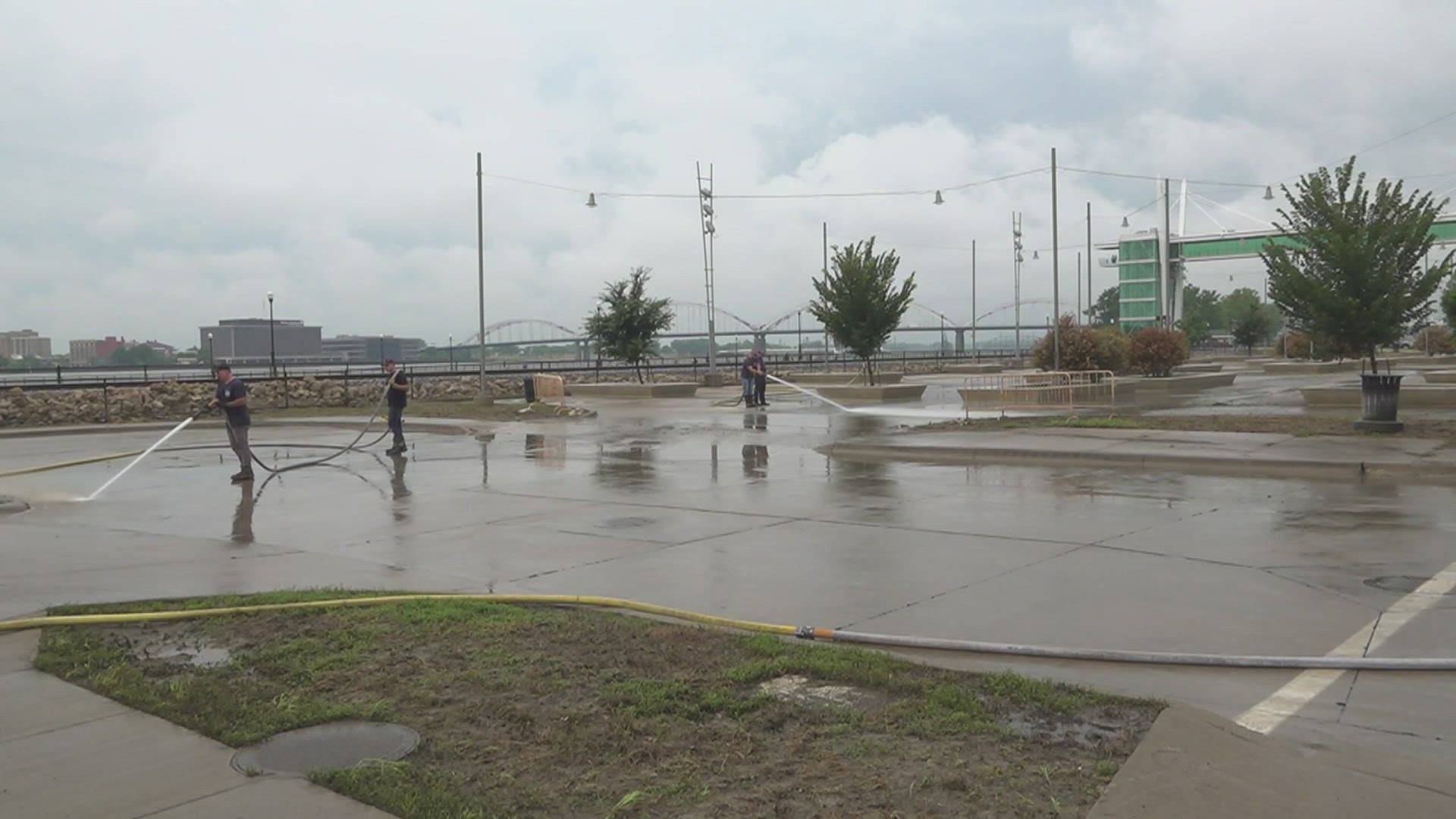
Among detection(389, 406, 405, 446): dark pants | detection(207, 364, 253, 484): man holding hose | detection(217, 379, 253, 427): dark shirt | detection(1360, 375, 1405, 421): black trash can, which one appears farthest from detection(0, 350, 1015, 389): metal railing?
detection(1360, 375, 1405, 421): black trash can

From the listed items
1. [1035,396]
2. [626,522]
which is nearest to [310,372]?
[1035,396]

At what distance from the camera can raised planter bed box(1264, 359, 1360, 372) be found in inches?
1924

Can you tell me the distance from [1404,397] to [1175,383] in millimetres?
8855

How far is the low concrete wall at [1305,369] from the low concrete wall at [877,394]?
20.9 meters

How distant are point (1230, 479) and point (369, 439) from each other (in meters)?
17.8

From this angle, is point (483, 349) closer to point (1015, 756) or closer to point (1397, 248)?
point (1397, 248)

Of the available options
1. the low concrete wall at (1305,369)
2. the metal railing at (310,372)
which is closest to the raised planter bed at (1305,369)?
the low concrete wall at (1305,369)

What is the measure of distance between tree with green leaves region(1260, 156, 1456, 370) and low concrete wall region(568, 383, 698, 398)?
22.2 m

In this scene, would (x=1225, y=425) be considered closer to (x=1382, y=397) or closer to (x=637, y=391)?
(x=1382, y=397)

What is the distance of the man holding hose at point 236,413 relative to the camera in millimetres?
17703

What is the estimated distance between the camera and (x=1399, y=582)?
854cm

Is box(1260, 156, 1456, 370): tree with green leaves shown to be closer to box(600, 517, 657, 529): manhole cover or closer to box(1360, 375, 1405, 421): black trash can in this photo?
box(1360, 375, 1405, 421): black trash can

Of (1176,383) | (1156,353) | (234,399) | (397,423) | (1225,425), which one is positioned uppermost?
(1156,353)

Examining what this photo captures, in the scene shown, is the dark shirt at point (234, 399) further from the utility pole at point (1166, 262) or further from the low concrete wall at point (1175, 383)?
the utility pole at point (1166, 262)
